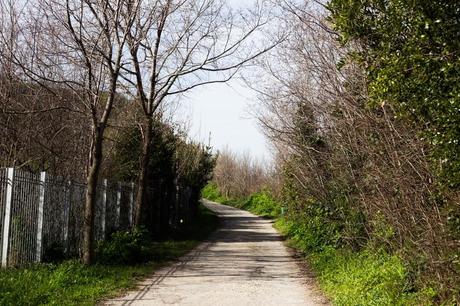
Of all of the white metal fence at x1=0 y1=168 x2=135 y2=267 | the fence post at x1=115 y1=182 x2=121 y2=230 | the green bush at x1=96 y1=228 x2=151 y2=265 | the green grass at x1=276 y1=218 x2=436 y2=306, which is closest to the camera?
the green grass at x1=276 y1=218 x2=436 y2=306

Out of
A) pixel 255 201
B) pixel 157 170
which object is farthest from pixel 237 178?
pixel 157 170

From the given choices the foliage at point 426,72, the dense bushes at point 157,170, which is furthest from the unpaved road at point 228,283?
the dense bushes at point 157,170

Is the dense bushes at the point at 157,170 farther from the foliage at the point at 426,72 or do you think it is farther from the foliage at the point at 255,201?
the foliage at the point at 255,201

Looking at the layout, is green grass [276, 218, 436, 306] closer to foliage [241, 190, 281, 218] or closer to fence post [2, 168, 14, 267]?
fence post [2, 168, 14, 267]

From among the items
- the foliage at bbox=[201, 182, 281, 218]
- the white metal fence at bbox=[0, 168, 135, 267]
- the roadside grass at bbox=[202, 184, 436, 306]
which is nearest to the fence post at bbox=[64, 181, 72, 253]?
the white metal fence at bbox=[0, 168, 135, 267]

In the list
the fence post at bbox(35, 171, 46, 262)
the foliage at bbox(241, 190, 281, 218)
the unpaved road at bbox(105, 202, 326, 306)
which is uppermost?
the foliage at bbox(241, 190, 281, 218)

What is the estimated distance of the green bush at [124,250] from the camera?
43.1 ft

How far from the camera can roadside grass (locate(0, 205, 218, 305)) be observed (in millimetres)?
8609

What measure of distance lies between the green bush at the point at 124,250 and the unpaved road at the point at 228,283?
0.90 m

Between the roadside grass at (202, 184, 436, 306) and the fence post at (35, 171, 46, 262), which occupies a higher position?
the fence post at (35, 171, 46, 262)

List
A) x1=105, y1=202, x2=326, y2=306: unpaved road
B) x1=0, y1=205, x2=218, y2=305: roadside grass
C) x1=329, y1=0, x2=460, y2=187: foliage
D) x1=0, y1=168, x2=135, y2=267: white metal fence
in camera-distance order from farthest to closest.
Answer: x1=0, y1=168, x2=135, y2=267: white metal fence < x1=105, y1=202, x2=326, y2=306: unpaved road < x1=0, y1=205, x2=218, y2=305: roadside grass < x1=329, y1=0, x2=460, y2=187: foliage

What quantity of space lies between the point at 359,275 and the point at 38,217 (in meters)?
6.75

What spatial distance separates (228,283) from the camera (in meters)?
11.3

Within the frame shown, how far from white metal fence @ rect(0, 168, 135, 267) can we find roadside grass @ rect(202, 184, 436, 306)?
598cm
